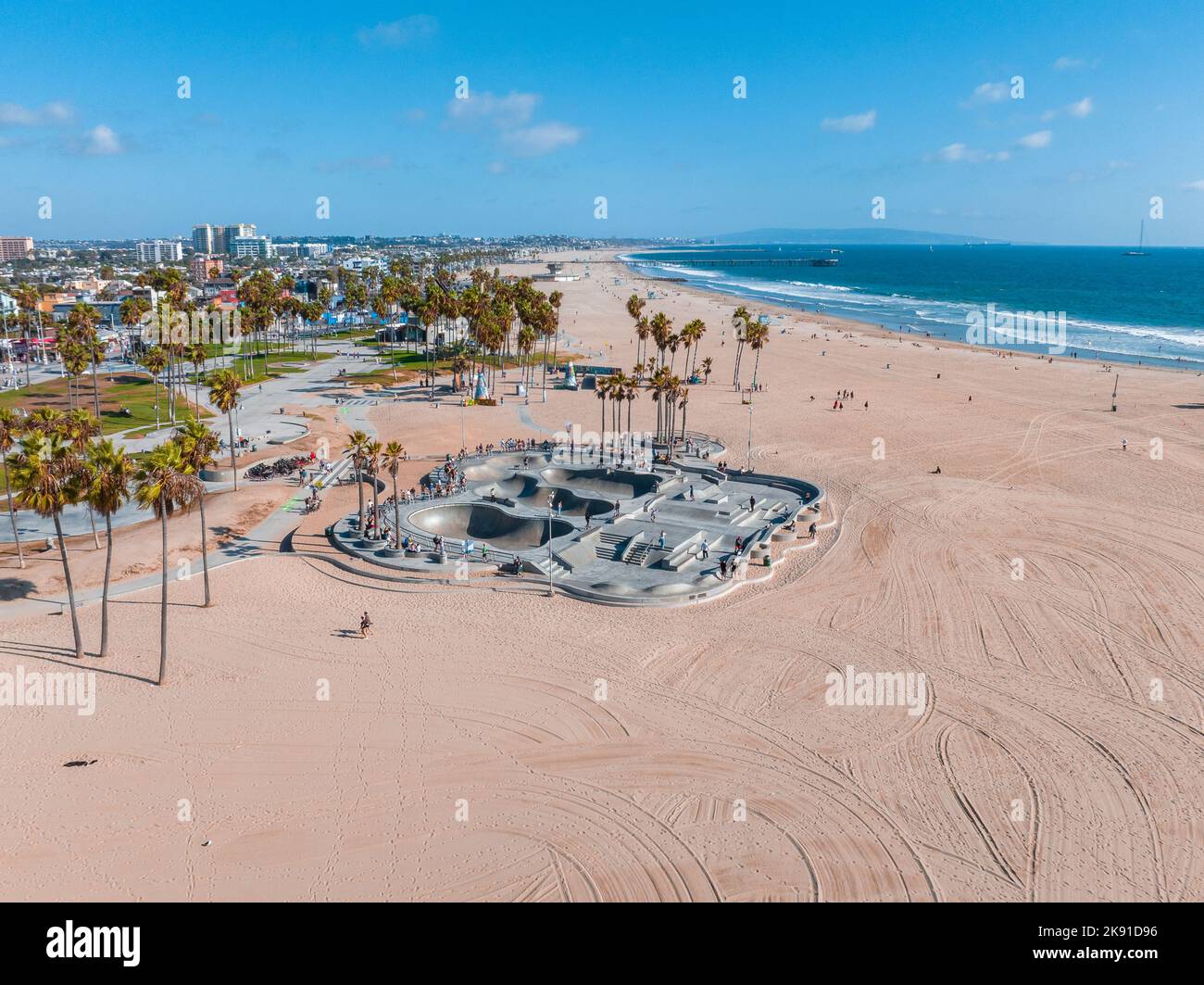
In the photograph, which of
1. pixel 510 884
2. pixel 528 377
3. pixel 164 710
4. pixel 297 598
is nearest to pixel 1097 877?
pixel 510 884

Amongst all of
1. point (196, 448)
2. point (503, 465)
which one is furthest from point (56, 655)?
point (503, 465)

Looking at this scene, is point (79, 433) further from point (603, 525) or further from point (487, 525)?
point (603, 525)

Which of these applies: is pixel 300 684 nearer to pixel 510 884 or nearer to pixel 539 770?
pixel 539 770

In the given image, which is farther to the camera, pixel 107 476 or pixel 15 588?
pixel 15 588

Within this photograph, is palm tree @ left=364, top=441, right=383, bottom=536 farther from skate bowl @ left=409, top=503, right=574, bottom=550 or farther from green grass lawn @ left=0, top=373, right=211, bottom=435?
green grass lawn @ left=0, top=373, right=211, bottom=435

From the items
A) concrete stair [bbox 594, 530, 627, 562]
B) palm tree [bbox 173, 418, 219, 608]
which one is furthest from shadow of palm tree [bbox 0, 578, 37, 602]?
concrete stair [bbox 594, 530, 627, 562]

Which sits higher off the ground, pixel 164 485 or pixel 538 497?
pixel 164 485

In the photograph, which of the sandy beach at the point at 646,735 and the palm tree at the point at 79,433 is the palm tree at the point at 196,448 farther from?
the sandy beach at the point at 646,735

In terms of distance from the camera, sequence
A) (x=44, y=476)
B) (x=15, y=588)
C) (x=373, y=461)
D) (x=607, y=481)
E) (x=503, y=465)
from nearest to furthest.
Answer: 1. (x=44, y=476)
2. (x=15, y=588)
3. (x=373, y=461)
4. (x=607, y=481)
5. (x=503, y=465)
